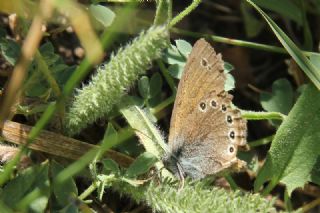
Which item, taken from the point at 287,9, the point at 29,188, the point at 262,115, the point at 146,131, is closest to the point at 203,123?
the point at 146,131

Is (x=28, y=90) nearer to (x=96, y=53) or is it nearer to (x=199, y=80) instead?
(x=199, y=80)

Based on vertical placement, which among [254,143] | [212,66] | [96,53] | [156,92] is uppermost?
[96,53]

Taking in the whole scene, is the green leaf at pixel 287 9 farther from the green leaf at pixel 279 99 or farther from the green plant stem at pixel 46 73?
the green plant stem at pixel 46 73

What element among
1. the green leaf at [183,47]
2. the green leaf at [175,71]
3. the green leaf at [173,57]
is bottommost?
the green leaf at [175,71]

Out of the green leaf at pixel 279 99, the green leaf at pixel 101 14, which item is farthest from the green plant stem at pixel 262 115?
the green leaf at pixel 101 14

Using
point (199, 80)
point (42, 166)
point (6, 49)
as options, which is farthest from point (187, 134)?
point (6, 49)

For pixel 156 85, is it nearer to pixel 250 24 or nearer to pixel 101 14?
pixel 101 14
